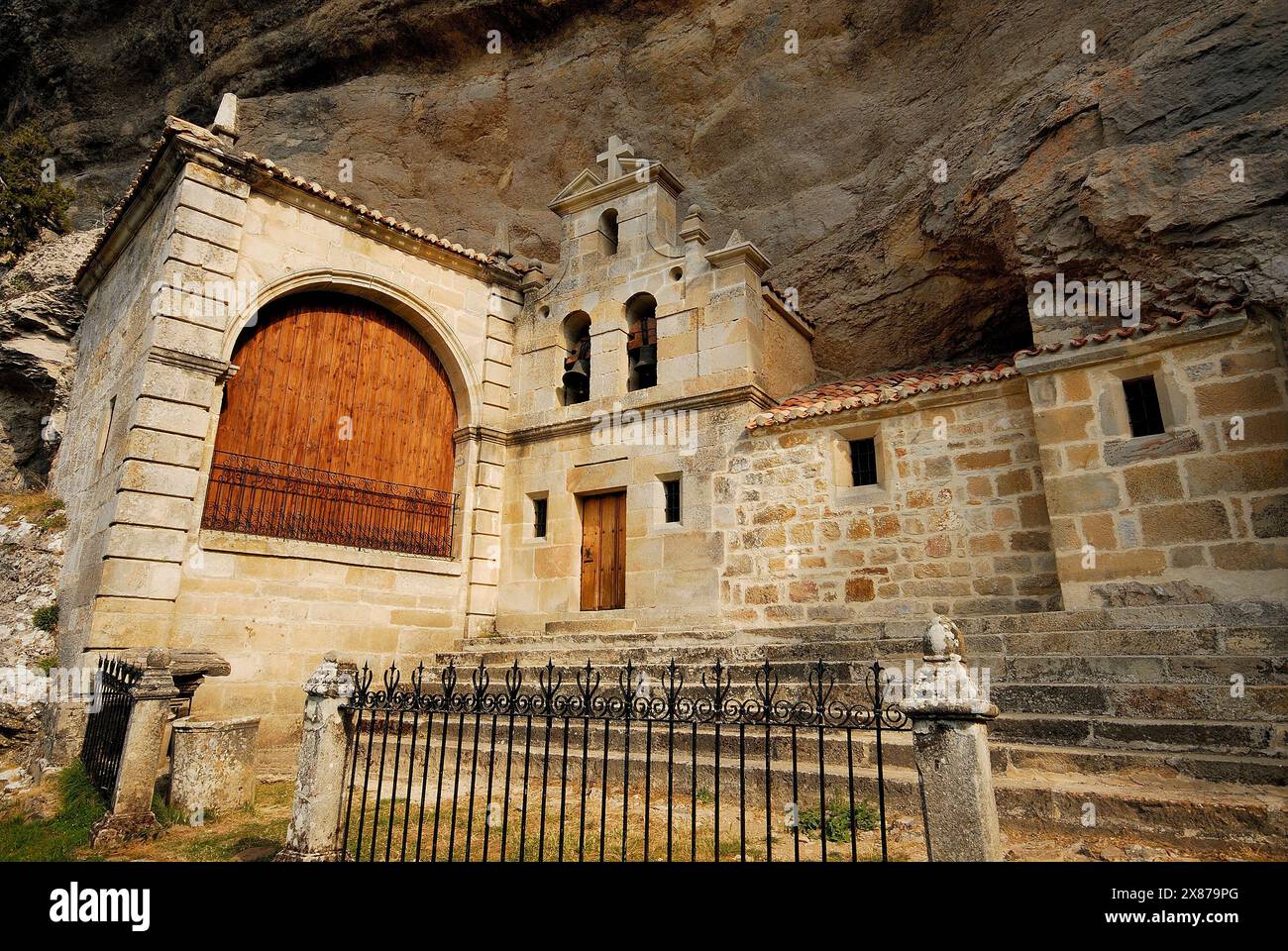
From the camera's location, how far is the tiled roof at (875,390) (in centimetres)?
922

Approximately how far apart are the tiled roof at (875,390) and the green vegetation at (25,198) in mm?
15812

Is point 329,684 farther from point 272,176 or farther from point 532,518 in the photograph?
point 272,176

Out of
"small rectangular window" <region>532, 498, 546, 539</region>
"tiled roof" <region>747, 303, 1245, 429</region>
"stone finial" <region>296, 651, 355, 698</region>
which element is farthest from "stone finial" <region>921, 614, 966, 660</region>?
"small rectangular window" <region>532, 498, 546, 539</region>

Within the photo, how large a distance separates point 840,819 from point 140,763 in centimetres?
563

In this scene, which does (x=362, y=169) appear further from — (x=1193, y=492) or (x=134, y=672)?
(x=1193, y=492)

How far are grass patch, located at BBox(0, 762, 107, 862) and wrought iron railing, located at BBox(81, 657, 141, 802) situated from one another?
0.14 metres

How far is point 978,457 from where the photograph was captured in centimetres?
905

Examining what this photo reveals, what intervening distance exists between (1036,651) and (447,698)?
217 inches

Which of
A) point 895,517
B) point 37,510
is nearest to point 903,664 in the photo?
point 895,517

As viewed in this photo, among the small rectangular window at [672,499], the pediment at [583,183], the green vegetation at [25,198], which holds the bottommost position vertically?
the small rectangular window at [672,499]

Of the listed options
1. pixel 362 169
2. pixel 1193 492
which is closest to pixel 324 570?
pixel 1193 492

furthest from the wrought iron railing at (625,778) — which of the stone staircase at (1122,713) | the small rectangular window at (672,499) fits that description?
the small rectangular window at (672,499)

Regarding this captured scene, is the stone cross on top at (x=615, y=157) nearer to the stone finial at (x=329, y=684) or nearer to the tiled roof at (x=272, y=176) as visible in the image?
the tiled roof at (x=272, y=176)

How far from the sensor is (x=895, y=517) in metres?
9.48
